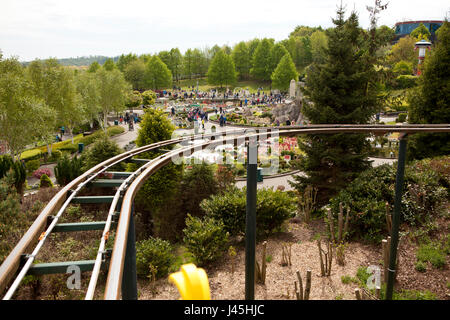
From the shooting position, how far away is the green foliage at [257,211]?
1122 cm

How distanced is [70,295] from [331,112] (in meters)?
10.7

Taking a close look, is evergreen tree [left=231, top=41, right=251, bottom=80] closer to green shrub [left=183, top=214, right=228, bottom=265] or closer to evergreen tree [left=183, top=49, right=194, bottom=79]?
evergreen tree [left=183, top=49, right=194, bottom=79]

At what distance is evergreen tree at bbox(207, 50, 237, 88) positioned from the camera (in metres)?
68.2

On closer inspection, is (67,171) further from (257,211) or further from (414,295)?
(414,295)

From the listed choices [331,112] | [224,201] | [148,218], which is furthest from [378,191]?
[148,218]

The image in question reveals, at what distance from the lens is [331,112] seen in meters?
13.2

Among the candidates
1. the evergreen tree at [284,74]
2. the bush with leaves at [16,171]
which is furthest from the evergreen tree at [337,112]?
the evergreen tree at [284,74]

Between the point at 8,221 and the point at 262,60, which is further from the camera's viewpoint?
the point at 262,60

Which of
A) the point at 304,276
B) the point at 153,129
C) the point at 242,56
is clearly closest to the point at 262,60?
the point at 242,56

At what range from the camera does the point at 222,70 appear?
6850cm

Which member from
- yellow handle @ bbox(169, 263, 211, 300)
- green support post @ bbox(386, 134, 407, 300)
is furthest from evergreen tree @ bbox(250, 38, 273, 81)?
yellow handle @ bbox(169, 263, 211, 300)

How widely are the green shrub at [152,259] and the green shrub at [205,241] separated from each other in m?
0.78

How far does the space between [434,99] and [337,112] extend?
420 cm

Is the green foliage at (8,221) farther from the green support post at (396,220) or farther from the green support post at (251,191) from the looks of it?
the green support post at (396,220)
